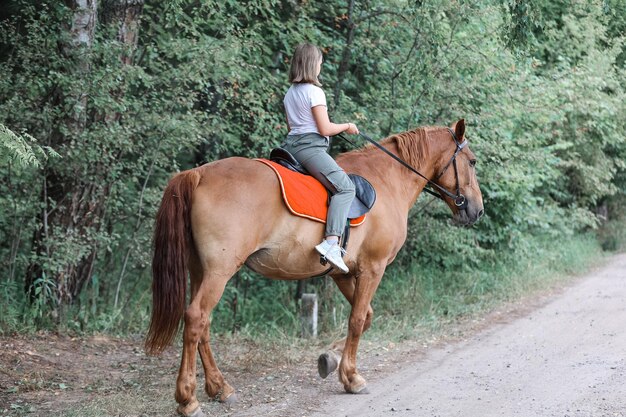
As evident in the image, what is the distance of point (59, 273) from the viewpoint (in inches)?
347

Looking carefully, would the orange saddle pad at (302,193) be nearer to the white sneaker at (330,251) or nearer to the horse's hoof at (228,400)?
the white sneaker at (330,251)

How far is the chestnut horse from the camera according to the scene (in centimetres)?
566

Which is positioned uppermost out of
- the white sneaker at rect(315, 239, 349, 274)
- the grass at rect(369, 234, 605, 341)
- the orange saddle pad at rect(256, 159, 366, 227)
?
the orange saddle pad at rect(256, 159, 366, 227)

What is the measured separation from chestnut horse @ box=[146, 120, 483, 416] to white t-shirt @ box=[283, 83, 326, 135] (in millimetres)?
551

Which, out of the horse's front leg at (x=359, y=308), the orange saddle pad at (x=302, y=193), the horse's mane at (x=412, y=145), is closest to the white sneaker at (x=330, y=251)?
the orange saddle pad at (x=302, y=193)

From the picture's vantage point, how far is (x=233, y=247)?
5703mm

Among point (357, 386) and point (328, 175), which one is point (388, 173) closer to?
point (328, 175)

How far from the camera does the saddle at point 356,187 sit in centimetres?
636

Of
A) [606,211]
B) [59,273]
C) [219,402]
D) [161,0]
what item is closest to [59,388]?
[219,402]

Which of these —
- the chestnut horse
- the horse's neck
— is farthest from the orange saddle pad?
the horse's neck

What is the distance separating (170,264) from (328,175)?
1.49m

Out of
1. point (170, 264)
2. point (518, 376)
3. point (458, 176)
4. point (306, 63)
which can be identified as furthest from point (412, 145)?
point (170, 264)

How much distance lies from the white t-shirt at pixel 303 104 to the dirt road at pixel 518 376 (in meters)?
2.27

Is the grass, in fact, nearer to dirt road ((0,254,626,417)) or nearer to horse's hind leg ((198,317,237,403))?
dirt road ((0,254,626,417))
